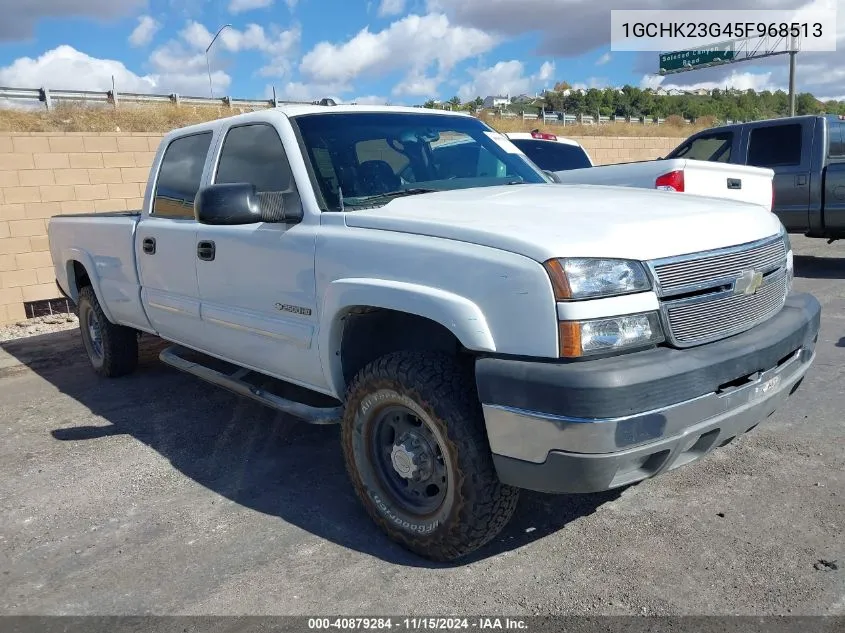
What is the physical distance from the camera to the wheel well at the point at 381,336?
3.29 m

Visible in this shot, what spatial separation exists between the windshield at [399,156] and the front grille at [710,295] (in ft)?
4.66

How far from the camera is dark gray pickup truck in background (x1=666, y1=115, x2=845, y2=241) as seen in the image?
29.8 ft

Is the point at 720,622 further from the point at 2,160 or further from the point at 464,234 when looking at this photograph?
Result: the point at 2,160

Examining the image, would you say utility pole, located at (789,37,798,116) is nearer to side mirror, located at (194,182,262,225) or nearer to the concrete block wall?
the concrete block wall

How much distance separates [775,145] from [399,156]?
7.49 meters

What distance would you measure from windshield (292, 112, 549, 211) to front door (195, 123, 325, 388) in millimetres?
195

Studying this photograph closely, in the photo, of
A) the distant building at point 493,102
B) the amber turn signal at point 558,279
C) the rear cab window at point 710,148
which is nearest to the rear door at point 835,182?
the rear cab window at point 710,148

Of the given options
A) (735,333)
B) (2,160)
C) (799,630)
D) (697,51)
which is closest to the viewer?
(799,630)

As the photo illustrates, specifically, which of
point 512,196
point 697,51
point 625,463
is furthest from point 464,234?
point 697,51

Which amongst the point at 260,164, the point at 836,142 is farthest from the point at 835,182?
the point at 260,164

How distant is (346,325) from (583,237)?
1.24 meters

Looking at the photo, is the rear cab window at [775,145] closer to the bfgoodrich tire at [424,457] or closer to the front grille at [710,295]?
the front grille at [710,295]

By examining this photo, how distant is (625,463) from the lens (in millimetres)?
2590

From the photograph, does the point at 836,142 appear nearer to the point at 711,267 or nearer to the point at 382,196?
the point at 711,267
